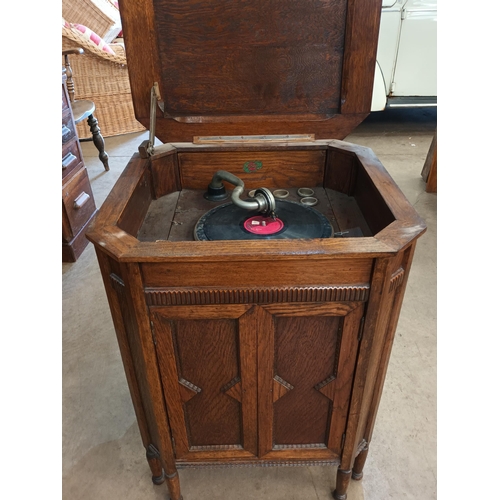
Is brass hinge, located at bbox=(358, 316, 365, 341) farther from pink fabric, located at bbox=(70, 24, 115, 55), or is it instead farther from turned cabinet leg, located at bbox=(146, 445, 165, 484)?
pink fabric, located at bbox=(70, 24, 115, 55)

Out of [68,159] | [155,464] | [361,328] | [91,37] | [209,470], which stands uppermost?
[91,37]

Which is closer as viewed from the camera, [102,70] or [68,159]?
[68,159]

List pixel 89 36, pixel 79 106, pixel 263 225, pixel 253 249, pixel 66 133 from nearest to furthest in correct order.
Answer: pixel 253 249
pixel 263 225
pixel 66 133
pixel 79 106
pixel 89 36

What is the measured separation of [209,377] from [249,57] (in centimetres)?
74

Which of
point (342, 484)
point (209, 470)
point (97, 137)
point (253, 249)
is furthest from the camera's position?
point (97, 137)

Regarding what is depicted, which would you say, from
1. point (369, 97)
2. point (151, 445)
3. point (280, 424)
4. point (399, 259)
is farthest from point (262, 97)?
point (151, 445)

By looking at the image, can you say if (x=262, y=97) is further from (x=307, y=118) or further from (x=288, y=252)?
(x=288, y=252)

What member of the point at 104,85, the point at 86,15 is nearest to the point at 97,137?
the point at 104,85

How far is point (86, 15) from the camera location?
4.14 metres

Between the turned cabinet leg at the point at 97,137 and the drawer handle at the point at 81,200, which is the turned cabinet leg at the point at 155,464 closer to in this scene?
the drawer handle at the point at 81,200

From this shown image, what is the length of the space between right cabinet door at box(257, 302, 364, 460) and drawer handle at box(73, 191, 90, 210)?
5.59ft

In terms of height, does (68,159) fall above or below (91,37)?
below

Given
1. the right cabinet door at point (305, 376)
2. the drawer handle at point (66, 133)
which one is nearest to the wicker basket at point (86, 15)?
the drawer handle at point (66, 133)

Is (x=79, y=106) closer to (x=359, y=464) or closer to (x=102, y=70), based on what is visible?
(x=102, y=70)
